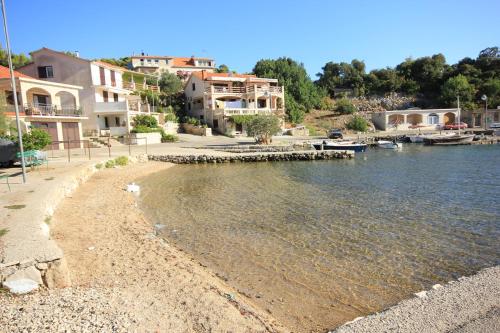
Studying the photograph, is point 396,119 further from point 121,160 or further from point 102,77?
point 121,160

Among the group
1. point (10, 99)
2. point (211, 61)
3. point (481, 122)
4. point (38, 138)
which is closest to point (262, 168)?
point (38, 138)

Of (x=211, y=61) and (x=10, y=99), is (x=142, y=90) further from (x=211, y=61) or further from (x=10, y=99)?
(x=211, y=61)

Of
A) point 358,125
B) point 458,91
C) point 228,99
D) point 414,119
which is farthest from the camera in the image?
point 458,91

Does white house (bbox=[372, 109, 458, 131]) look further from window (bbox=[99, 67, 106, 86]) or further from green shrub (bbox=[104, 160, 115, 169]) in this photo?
green shrub (bbox=[104, 160, 115, 169])

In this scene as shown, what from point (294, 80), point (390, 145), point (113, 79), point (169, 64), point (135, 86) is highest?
point (169, 64)

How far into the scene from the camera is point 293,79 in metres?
76.0

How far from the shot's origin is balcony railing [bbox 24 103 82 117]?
111ft

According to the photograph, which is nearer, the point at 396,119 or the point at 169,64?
the point at 396,119

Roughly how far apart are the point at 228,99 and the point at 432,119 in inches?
1753

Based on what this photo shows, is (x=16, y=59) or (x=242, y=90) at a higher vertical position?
(x=16, y=59)

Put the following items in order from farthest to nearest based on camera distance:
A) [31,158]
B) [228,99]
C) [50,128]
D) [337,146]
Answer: [228,99] → [337,146] → [50,128] → [31,158]

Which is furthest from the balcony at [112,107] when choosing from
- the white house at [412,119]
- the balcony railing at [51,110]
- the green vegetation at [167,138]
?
the white house at [412,119]

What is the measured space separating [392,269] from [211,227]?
20.5 feet

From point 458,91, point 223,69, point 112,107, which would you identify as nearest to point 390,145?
point 112,107
